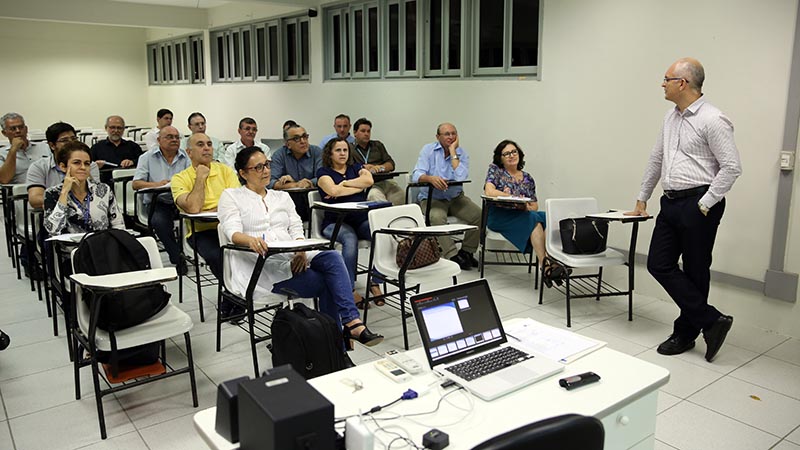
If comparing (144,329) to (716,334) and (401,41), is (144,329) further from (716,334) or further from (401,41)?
(401,41)

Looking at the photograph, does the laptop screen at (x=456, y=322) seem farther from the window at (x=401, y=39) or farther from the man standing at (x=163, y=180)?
the window at (x=401, y=39)

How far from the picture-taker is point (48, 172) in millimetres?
4375

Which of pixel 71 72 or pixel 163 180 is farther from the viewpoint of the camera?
pixel 71 72

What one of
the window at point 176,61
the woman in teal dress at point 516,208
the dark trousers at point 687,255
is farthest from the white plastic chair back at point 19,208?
the window at point 176,61

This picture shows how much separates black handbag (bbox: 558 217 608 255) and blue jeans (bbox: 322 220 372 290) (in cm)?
136

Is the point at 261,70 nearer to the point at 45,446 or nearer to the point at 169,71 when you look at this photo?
the point at 169,71

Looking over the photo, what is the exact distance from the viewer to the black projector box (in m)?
1.26

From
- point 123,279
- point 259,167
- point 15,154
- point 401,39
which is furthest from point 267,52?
point 123,279

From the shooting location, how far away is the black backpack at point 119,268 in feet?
8.97

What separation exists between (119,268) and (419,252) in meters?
1.68

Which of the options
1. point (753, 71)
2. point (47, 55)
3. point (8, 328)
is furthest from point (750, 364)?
point (47, 55)

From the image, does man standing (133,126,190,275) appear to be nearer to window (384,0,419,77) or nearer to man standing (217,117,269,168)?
man standing (217,117,269,168)

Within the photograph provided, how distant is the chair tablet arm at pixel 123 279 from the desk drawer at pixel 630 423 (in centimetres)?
187

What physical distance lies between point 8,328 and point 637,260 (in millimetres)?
4415
